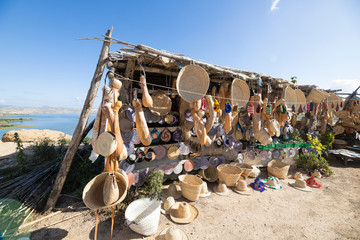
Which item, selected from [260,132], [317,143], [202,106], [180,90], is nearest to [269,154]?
[260,132]

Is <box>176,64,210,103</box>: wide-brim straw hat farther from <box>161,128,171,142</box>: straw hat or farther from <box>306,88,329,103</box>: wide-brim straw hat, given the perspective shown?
<box>306,88,329,103</box>: wide-brim straw hat

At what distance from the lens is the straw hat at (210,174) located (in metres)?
3.59

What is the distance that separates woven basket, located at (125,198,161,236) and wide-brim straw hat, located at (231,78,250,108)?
93.8 inches

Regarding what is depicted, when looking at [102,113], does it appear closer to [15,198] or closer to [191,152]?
[191,152]

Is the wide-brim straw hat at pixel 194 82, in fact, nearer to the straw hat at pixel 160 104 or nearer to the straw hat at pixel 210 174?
the straw hat at pixel 160 104

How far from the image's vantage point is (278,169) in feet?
12.9

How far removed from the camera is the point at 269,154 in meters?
4.21

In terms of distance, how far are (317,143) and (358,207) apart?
2.50 meters

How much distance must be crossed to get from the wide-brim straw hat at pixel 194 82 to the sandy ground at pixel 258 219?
216 cm

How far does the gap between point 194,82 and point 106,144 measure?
1.61 m

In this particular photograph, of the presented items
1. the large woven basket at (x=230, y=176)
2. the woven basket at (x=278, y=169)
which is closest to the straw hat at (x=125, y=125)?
the large woven basket at (x=230, y=176)

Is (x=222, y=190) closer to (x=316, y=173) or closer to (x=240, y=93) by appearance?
(x=240, y=93)

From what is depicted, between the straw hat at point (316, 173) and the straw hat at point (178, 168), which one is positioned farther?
the straw hat at point (316, 173)

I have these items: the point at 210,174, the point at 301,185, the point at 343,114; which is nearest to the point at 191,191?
the point at 210,174
